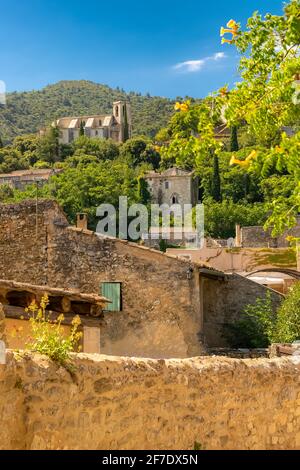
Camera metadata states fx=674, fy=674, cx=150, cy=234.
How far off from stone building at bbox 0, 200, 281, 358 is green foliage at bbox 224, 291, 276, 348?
3.39m

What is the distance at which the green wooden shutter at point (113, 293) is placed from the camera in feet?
57.6

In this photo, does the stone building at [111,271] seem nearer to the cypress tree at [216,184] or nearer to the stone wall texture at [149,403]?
the stone wall texture at [149,403]

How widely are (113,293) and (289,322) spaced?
514cm

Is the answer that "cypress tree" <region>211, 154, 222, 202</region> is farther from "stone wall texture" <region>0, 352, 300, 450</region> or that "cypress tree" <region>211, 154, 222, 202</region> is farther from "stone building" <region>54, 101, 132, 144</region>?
"stone wall texture" <region>0, 352, 300, 450</region>

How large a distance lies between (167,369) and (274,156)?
449cm

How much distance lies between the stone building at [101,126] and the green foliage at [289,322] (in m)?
152

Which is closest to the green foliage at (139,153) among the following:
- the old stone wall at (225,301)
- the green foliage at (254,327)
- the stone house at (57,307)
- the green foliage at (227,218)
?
the green foliage at (227,218)

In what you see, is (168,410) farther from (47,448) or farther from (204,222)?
(204,222)

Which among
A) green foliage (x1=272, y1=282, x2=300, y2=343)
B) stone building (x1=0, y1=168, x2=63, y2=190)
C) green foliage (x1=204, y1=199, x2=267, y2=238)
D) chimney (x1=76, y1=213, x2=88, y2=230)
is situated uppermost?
stone building (x1=0, y1=168, x2=63, y2=190)

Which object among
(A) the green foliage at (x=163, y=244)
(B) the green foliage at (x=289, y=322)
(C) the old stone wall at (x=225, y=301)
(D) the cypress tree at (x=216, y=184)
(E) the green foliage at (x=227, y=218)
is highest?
(D) the cypress tree at (x=216, y=184)

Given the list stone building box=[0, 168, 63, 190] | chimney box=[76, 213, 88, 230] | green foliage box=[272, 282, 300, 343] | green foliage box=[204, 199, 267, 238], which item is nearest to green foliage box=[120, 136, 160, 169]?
stone building box=[0, 168, 63, 190]

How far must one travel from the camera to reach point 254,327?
Answer: 21062mm

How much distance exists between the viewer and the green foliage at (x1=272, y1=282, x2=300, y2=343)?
18.6 meters

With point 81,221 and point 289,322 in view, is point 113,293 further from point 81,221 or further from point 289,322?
point 289,322
